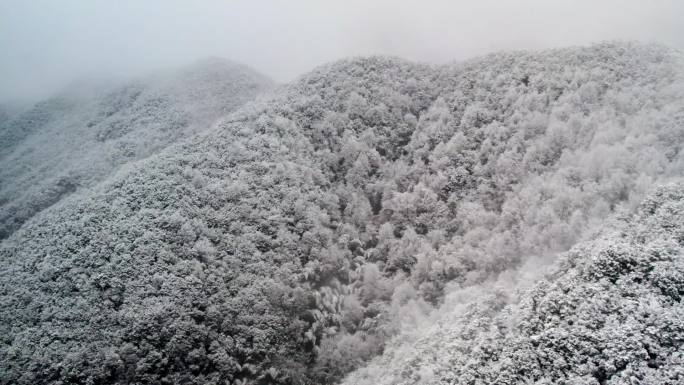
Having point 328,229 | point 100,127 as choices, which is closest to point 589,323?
point 328,229

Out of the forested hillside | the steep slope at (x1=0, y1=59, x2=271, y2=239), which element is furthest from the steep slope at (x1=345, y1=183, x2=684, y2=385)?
the steep slope at (x1=0, y1=59, x2=271, y2=239)

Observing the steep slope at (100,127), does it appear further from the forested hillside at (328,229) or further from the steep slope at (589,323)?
the steep slope at (589,323)

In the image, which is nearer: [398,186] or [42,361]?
[42,361]

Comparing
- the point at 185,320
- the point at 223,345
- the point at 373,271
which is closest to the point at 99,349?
the point at 185,320

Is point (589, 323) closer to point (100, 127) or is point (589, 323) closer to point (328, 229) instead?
point (328, 229)

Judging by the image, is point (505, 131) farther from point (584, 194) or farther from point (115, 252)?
point (115, 252)

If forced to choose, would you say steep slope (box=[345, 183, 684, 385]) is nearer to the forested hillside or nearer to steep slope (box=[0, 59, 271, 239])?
the forested hillside
